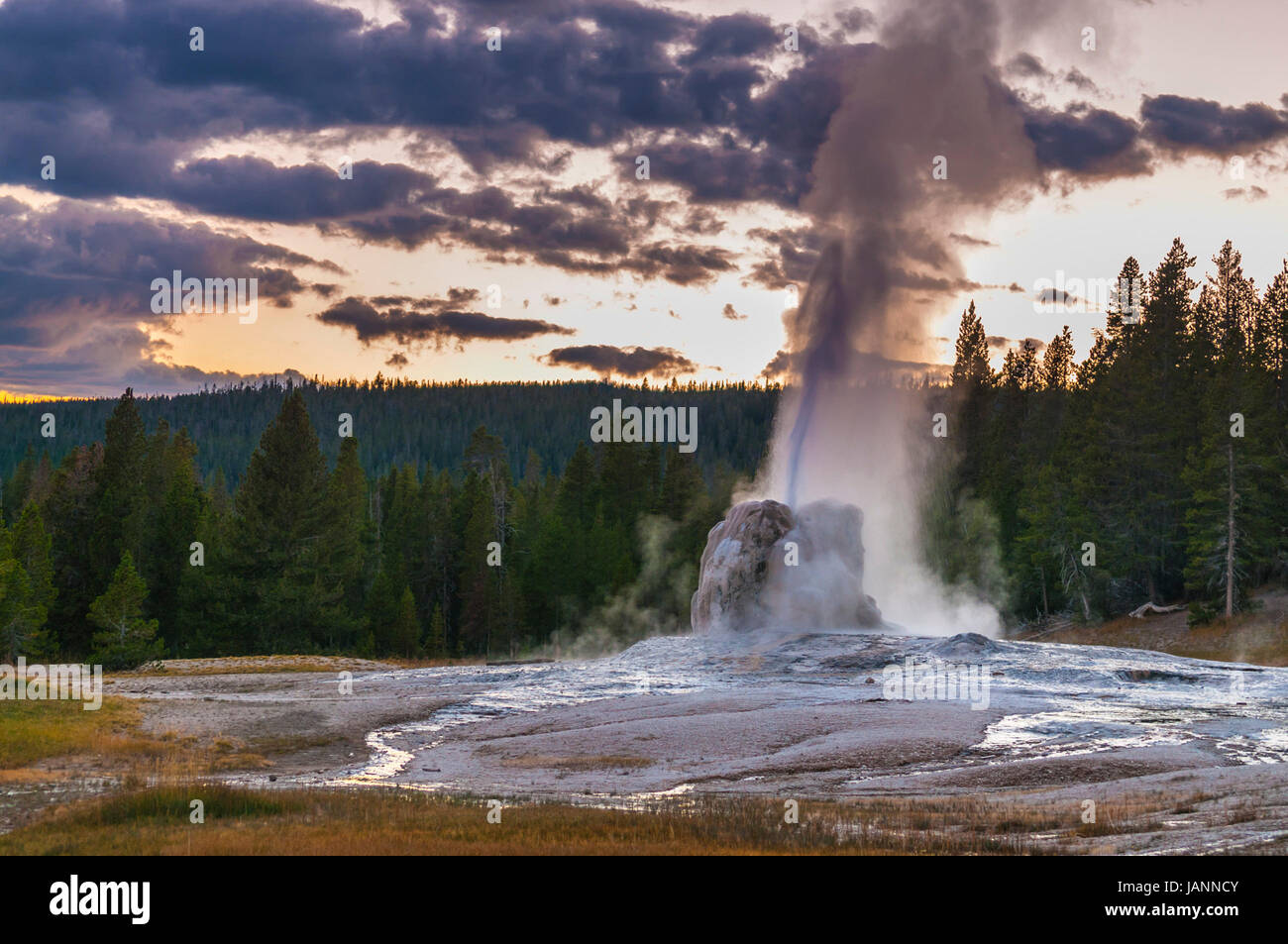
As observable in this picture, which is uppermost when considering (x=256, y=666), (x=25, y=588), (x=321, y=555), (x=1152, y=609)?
(x=321, y=555)

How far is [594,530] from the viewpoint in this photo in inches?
2953

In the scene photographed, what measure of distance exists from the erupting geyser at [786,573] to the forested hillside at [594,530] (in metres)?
19.5

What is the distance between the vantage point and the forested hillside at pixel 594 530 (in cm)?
5347

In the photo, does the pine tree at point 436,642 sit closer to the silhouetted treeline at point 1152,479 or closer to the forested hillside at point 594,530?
the forested hillside at point 594,530

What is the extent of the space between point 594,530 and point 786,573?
34068mm

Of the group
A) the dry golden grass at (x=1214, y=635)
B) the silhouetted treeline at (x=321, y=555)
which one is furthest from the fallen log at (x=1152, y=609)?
the silhouetted treeline at (x=321, y=555)

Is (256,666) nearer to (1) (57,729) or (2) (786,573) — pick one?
(1) (57,729)

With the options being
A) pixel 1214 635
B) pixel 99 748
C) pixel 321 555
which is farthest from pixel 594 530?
pixel 99 748

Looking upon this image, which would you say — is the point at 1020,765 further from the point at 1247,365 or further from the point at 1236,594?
the point at 1247,365

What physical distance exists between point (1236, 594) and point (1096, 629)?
849 cm

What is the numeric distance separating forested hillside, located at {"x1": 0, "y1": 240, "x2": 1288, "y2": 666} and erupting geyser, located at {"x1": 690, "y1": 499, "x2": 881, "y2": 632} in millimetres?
19501

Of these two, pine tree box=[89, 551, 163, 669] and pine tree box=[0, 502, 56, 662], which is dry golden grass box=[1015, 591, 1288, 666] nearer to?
pine tree box=[89, 551, 163, 669]
